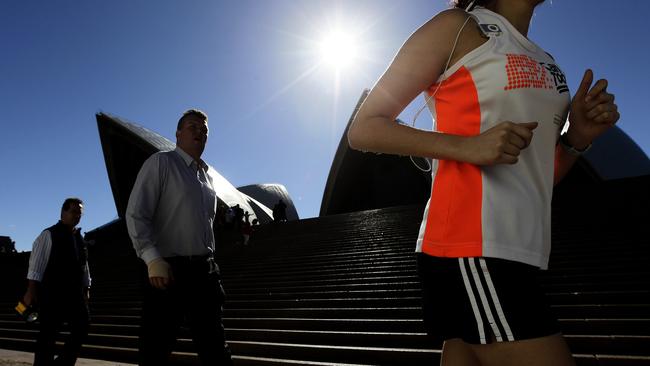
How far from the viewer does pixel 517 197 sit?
27.7 inches

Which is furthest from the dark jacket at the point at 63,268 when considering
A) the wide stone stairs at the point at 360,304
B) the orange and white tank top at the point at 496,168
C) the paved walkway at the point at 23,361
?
the orange and white tank top at the point at 496,168

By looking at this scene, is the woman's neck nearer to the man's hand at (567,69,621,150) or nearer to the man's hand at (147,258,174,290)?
the man's hand at (567,69,621,150)

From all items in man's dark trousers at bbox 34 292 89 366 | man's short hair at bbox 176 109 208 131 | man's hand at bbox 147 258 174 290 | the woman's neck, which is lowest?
man's dark trousers at bbox 34 292 89 366

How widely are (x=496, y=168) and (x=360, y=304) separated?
4.28 m

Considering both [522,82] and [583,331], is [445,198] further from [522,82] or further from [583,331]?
[583,331]

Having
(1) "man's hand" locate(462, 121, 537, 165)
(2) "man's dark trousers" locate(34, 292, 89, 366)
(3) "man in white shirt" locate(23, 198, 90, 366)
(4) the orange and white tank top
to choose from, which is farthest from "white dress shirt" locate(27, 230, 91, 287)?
(1) "man's hand" locate(462, 121, 537, 165)

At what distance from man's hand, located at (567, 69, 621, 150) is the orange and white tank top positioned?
9 cm

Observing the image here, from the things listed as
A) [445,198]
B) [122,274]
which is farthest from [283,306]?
[122,274]

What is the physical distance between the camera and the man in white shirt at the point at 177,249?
193 cm

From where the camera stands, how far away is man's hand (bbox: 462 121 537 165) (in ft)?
2.11

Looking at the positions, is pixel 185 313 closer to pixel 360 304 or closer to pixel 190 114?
pixel 190 114

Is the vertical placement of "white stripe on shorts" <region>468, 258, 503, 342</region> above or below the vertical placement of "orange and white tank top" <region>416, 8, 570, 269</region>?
below

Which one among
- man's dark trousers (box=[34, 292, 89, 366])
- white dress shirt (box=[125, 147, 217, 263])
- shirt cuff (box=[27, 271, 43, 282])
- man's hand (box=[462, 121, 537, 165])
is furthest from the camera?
shirt cuff (box=[27, 271, 43, 282])

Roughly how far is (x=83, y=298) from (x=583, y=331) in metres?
4.00
